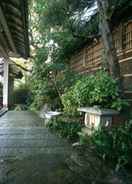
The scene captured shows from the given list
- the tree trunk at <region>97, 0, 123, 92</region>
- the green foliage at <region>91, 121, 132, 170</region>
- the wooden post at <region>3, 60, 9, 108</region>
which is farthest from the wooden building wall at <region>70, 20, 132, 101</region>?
the wooden post at <region>3, 60, 9, 108</region>

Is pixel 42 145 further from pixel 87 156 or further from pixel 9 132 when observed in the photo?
pixel 9 132

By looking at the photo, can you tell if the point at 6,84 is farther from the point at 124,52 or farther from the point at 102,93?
the point at 102,93

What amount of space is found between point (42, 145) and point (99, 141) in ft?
4.26

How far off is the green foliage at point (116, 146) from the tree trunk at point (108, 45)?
163 centimetres

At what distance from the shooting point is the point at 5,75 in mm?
12836

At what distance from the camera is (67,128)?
6.02 metres

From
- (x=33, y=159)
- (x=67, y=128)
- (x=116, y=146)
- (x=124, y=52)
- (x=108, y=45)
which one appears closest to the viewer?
(x=116, y=146)

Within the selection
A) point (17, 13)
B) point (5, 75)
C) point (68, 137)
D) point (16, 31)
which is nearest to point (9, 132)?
point (68, 137)

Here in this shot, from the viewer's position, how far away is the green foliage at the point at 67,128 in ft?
18.6

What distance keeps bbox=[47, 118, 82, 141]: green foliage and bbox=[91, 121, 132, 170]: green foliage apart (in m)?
1.53

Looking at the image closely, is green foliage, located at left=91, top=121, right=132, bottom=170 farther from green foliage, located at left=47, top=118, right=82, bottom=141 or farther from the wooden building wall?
the wooden building wall

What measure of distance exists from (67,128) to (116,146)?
241 cm

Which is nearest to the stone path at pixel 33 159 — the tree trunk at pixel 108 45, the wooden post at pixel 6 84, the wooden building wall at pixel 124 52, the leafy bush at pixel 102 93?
the leafy bush at pixel 102 93

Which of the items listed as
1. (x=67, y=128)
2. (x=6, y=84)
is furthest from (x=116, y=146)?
(x=6, y=84)
